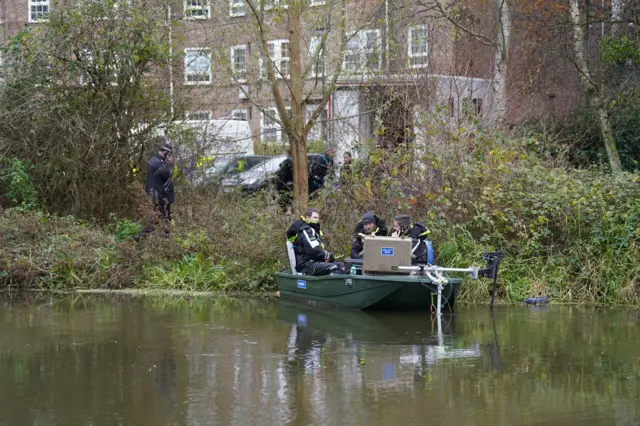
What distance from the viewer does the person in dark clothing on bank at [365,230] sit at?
50.4ft

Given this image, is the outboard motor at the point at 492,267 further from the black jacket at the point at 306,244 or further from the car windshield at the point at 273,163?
the car windshield at the point at 273,163

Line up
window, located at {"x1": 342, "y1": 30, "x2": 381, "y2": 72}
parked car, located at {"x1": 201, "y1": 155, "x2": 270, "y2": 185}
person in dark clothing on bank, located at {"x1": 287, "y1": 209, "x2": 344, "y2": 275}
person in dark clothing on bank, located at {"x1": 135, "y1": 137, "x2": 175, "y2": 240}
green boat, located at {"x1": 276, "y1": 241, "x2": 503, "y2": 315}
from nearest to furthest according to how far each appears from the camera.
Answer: green boat, located at {"x1": 276, "y1": 241, "x2": 503, "y2": 315} → person in dark clothing on bank, located at {"x1": 287, "y1": 209, "x2": 344, "y2": 275} → person in dark clothing on bank, located at {"x1": 135, "y1": 137, "x2": 175, "y2": 240} → window, located at {"x1": 342, "y1": 30, "x2": 381, "y2": 72} → parked car, located at {"x1": 201, "y1": 155, "x2": 270, "y2": 185}

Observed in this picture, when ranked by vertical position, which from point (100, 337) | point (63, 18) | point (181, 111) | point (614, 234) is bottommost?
point (100, 337)

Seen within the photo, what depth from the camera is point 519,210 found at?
16281mm

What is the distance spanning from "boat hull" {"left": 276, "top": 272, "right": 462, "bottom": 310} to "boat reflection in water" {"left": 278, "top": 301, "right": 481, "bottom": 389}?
158 mm

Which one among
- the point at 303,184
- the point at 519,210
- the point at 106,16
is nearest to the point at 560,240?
the point at 519,210

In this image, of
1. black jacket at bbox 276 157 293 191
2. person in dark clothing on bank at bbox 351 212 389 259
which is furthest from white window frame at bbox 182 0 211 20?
person in dark clothing on bank at bbox 351 212 389 259

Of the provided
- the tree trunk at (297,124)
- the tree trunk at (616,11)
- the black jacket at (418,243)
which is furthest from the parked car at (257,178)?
the tree trunk at (616,11)

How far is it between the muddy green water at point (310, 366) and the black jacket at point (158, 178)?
320cm

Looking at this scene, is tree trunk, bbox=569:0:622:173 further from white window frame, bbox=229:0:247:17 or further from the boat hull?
the boat hull

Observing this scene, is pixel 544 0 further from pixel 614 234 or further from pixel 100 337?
pixel 100 337

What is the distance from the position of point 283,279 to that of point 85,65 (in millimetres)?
7201

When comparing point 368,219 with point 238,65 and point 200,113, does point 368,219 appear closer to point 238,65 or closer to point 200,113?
point 238,65

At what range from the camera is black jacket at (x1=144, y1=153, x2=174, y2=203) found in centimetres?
1842
